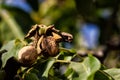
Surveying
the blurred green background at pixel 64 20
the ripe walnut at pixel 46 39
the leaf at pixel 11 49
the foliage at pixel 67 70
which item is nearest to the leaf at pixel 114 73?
the foliage at pixel 67 70

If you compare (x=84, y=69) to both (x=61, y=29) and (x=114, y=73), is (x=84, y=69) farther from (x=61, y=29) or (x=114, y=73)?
(x=61, y=29)

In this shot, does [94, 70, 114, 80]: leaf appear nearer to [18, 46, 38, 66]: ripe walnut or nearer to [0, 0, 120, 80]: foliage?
[0, 0, 120, 80]: foliage

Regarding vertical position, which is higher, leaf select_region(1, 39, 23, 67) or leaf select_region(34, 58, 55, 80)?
leaf select_region(1, 39, 23, 67)

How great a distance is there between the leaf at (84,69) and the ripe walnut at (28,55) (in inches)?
5.0

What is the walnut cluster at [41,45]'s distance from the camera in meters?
1.44

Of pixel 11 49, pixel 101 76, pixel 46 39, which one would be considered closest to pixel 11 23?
pixel 11 49

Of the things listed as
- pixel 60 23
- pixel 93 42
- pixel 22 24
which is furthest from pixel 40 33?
pixel 93 42

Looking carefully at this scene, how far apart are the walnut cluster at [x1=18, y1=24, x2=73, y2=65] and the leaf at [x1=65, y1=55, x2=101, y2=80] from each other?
8 centimetres

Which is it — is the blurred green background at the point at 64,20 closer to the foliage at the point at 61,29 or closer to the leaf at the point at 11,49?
the foliage at the point at 61,29

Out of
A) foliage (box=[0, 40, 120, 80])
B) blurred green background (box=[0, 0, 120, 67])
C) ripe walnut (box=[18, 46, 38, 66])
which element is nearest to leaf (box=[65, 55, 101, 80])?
foliage (box=[0, 40, 120, 80])

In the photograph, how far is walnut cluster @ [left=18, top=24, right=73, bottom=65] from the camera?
1.44m

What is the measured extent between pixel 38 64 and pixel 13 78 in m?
0.10

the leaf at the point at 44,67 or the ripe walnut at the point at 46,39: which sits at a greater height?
the ripe walnut at the point at 46,39

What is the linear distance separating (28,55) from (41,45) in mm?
55
